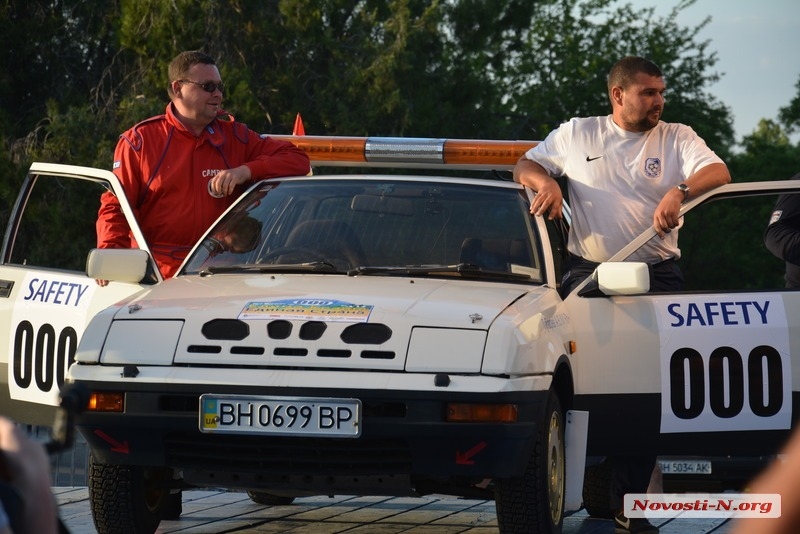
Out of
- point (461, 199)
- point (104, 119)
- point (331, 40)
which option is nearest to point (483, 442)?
point (461, 199)

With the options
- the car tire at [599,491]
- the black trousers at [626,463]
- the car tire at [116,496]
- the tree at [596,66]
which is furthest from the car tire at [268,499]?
the tree at [596,66]

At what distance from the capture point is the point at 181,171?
753 centimetres

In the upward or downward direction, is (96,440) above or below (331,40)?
below

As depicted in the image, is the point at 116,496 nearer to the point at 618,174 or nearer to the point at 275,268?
the point at 275,268

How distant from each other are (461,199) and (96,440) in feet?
6.80

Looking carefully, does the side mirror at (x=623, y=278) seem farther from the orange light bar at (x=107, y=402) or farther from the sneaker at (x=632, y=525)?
the orange light bar at (x=107, y=402)

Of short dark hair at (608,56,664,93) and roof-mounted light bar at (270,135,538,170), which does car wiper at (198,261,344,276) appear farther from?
short dark hair at (608,56,664,93)

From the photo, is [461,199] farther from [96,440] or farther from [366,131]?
[366,131]

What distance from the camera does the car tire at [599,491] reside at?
8.16m

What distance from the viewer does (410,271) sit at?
6477 mm

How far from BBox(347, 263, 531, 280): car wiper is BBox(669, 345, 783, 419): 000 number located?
84 centimetres

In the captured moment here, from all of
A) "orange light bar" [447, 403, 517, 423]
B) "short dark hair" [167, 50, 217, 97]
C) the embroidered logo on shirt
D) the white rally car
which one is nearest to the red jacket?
"short dark hair" [167, 50, 217, 97]

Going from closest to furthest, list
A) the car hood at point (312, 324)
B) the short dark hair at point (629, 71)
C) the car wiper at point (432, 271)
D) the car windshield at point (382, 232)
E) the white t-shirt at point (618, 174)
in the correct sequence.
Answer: the car hood at point (312, 324) < the car wiper at point (432, 271) < the car windshield at point (382, 232) < the white t-shirt at point (618, 174) < the short dark hair at point (629, 71)

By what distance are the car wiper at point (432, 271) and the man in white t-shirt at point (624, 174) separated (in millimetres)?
594
